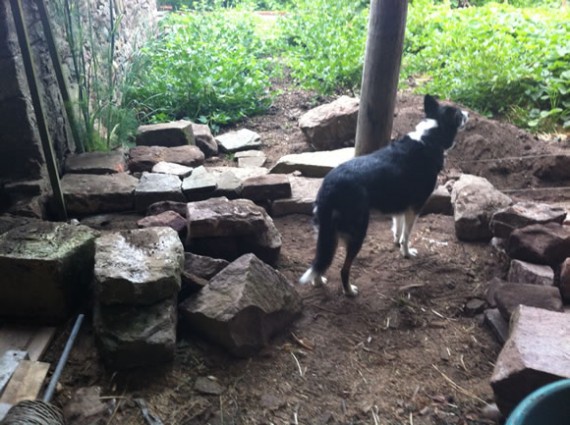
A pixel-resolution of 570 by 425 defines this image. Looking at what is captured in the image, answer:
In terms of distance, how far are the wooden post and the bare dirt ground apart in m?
0.91

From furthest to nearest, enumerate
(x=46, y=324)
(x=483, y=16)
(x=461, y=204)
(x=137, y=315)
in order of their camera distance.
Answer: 1. (x=483, y=16)
2. (x=461, y=204)
3. (x=46, y=324)
4. (x=137, y=315)

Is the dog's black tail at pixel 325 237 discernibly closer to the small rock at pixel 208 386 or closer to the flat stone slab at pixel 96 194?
the small rock at pixel 208 386

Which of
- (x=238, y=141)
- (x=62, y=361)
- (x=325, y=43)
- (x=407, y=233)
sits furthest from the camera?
(x=325, y=43)

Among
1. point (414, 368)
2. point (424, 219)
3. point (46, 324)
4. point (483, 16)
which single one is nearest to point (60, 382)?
point (46, 324)

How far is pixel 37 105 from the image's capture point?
10.7 ft

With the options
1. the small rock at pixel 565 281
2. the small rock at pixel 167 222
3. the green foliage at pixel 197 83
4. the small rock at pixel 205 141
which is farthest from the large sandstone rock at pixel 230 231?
the green foliage at pixel 197 83

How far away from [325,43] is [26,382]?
20.2ft

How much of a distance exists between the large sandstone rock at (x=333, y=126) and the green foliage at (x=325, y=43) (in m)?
1.21

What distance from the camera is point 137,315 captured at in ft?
8.52

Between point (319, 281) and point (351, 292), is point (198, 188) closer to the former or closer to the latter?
point (319, 281)

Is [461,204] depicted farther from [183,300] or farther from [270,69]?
[270,69]

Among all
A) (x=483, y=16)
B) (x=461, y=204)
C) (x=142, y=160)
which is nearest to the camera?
(x=461, y=204)

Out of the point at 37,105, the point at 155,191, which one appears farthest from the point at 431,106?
the point at 37,105

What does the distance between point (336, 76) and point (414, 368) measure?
4731 millimetres
